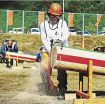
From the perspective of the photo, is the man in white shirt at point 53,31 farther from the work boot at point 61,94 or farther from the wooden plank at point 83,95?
the work boot at point 61,94

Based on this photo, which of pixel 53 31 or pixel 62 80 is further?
pixel 62 80

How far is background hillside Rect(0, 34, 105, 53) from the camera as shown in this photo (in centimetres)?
4559

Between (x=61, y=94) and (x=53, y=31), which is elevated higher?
(x=53, y=31)

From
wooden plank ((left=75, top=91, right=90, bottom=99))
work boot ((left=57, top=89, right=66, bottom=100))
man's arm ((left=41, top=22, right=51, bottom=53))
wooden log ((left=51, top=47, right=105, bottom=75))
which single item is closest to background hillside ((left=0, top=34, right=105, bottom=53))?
work boot ((left=57, top=89, right=66, bottom=100))

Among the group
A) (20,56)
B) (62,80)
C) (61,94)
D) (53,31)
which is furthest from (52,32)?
(20,56)

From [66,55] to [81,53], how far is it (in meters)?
0.28

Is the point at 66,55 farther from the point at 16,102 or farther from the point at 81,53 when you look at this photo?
the point at 16,102

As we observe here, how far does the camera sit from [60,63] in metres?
9.79

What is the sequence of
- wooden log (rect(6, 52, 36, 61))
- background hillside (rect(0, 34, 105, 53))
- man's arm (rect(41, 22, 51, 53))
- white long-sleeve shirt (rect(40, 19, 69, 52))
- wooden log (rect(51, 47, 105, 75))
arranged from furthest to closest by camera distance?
background hillside (rect(0, 34, 105, 53)) < wooden log (rect(6, 52, 36, 61)) < white long-sleeve shirt (rect(40, 19, 69, 52)) < man's arm (rect(41, 22, 51, 53)) < wooden log (rect(51, 47, 105, 75))

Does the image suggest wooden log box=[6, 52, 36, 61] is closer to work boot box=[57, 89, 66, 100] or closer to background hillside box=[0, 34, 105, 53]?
background hillside box=[0, 34, 105, 53]

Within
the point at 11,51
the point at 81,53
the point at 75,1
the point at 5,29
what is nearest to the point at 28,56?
the point at 11,51

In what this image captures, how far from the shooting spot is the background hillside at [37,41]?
45.6 metres

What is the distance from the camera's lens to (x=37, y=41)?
46.4 m

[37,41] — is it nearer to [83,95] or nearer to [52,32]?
[52,32]
